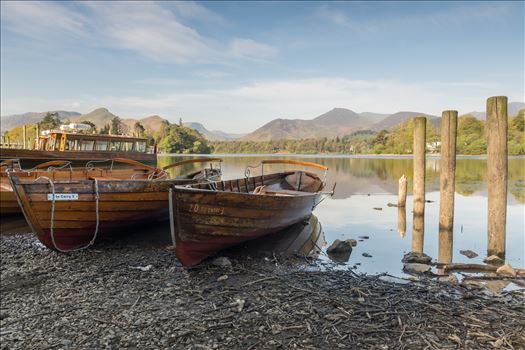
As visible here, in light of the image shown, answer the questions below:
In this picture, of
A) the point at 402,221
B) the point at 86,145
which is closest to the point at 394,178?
the point at 402,221

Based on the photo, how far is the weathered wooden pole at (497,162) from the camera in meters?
9.26

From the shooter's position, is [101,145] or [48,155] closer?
[48,155]

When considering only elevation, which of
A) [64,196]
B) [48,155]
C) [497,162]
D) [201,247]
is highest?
[48,155]

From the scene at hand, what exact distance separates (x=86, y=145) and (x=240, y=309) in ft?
54.6

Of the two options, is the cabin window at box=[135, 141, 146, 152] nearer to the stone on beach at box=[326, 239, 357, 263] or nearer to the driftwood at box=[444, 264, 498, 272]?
the stone on beach at box=[326, 239, 357, 263]

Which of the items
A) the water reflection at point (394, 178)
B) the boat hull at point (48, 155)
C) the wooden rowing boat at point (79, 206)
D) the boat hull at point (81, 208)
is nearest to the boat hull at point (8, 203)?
the boat hull at point (48, 155)

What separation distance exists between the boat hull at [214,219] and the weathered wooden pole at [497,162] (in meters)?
5.27

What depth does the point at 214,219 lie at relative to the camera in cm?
786

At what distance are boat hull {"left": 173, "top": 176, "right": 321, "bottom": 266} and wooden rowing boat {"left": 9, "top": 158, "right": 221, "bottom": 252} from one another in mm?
927

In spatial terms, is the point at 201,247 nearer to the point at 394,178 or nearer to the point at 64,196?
the point at 64,196

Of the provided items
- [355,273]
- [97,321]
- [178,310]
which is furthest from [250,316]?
[355,273]

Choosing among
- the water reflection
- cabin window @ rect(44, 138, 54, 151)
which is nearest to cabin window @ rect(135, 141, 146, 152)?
cabin window @ rect(44, 138, 54, 151)

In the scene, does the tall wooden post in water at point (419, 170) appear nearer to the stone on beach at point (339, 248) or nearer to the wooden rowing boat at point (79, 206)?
the stone on beach at point (339, 248)

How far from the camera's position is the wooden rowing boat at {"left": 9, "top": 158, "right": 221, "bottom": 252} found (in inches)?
343
